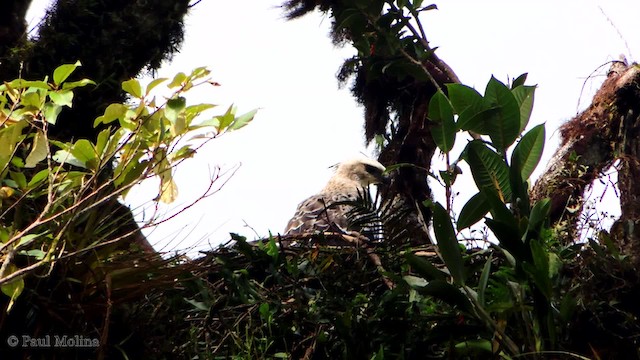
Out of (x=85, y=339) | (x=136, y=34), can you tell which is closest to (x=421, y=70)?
(x=136, y=34)

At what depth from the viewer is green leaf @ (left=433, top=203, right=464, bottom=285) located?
2.11 m

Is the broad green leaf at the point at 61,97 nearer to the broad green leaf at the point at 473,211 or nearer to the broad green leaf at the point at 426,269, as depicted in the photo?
the broad green leaf at the point at 426,269

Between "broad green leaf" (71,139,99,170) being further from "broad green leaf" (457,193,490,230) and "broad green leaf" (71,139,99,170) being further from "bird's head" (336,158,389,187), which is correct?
"bird's head" (336,158,389,187)

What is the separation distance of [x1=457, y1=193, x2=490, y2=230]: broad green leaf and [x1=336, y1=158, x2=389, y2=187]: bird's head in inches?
140

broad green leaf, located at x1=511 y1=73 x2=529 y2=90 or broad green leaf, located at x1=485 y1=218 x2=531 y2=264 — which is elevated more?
broad green leaf, located at x1=511 y1=73 x2=529 y2=90

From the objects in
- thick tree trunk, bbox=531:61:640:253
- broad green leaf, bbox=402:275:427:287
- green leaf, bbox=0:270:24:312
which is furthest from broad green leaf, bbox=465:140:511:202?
thick tree trunk, bbox=531:61:640:253

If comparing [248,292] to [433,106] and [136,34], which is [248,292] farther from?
[136,34]

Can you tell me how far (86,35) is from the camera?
3.23 meters

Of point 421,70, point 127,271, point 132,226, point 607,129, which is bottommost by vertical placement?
point 127,271

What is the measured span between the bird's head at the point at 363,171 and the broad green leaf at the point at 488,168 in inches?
141

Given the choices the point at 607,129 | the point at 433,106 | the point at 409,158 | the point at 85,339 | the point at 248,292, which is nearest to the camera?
the point at 85,339

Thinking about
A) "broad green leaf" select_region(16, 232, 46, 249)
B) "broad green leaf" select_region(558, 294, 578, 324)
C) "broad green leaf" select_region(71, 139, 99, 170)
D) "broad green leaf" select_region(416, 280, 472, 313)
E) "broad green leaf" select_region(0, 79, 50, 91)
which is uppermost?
"broad green leaf" select_region(0, 79, 50, 91)

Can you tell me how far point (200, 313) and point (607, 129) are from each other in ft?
7.83

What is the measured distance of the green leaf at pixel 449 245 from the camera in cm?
211
